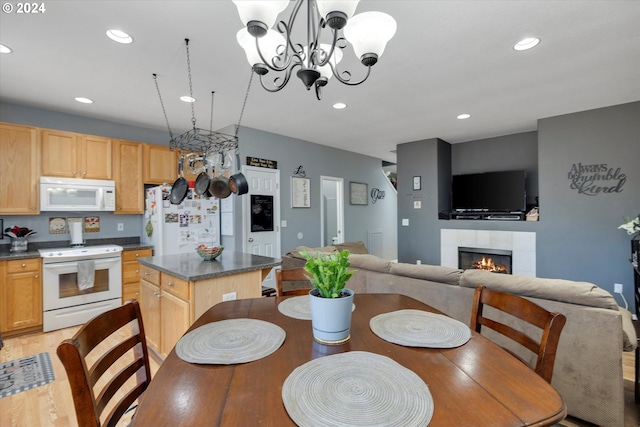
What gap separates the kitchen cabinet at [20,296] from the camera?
3.04 m

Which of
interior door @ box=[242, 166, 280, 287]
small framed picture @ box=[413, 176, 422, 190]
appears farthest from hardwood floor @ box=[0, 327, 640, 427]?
small framed picture @ box=[413, 176, 422, 190]

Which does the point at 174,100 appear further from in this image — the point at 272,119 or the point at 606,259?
the point at 606,259

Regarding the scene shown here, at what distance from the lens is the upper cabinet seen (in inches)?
163

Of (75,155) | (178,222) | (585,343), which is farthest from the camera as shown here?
(178,222)

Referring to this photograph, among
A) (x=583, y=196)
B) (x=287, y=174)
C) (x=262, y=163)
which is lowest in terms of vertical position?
(x=583, y=196)

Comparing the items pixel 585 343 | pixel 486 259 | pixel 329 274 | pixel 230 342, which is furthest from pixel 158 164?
pixel 486 259

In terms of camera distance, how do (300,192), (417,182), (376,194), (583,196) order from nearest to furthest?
1. (583,196)
2. (300,192)
3. (417,182)
4. (376,194)

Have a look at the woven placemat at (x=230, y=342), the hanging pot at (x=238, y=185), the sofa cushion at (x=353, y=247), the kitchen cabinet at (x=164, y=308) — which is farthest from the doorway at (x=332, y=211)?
the woven placemat at (x=230, y=342)

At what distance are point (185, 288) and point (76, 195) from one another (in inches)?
101

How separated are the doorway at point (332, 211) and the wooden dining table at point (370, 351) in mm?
4753

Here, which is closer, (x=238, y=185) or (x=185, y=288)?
(x=185, y=288)

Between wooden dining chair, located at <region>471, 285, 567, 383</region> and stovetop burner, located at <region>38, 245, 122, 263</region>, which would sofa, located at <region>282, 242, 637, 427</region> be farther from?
stovetop burner, located at <region>38, 245, 122, 263</region>

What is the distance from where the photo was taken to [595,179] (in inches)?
149

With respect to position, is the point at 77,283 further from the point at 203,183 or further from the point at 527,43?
the point at 527,43
